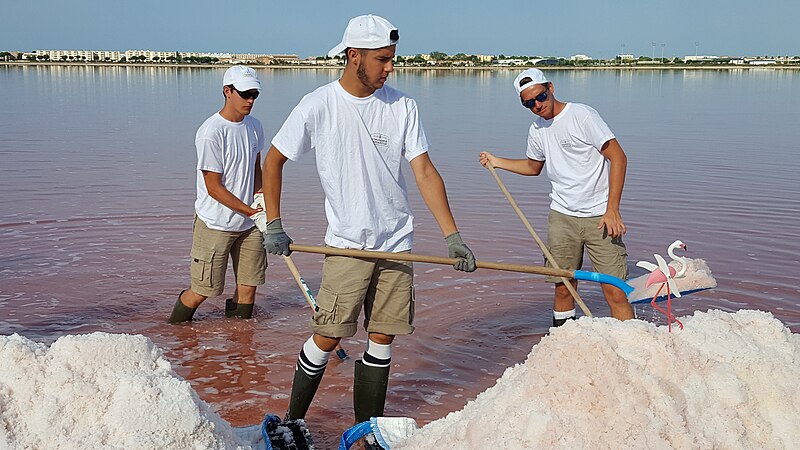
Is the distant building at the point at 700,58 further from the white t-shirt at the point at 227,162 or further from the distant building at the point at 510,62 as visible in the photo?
the white t-shirt at the point at 227,162

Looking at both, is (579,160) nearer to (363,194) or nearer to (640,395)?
(363,194)

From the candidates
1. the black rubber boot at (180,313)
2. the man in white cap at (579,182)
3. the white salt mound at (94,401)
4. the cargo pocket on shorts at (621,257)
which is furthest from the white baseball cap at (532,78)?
the white salt mound at (94,401)

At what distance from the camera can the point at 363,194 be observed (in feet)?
12.2

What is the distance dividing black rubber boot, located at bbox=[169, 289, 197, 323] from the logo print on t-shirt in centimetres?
284

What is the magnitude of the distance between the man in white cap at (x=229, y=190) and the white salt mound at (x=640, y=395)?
9.57ft

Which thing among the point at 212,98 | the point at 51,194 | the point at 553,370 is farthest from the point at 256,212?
the point at 212,98

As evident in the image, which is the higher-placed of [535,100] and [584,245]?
[535,100]

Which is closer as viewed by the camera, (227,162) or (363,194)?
(363,194)

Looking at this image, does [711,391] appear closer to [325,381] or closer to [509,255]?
[325,381]

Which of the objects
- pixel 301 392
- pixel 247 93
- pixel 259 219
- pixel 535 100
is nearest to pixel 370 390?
pixel 301 392

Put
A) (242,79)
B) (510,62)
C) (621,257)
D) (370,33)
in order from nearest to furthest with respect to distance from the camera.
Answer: (370,33)
(621,257)
(242,79)
(510,62)

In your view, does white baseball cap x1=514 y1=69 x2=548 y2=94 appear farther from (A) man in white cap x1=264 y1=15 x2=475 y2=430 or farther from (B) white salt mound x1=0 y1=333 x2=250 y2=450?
(B) white salt mound x1=0 y1=333 x2=250 y2=450

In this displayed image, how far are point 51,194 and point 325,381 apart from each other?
757 centimetres

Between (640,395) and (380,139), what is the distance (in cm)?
172
